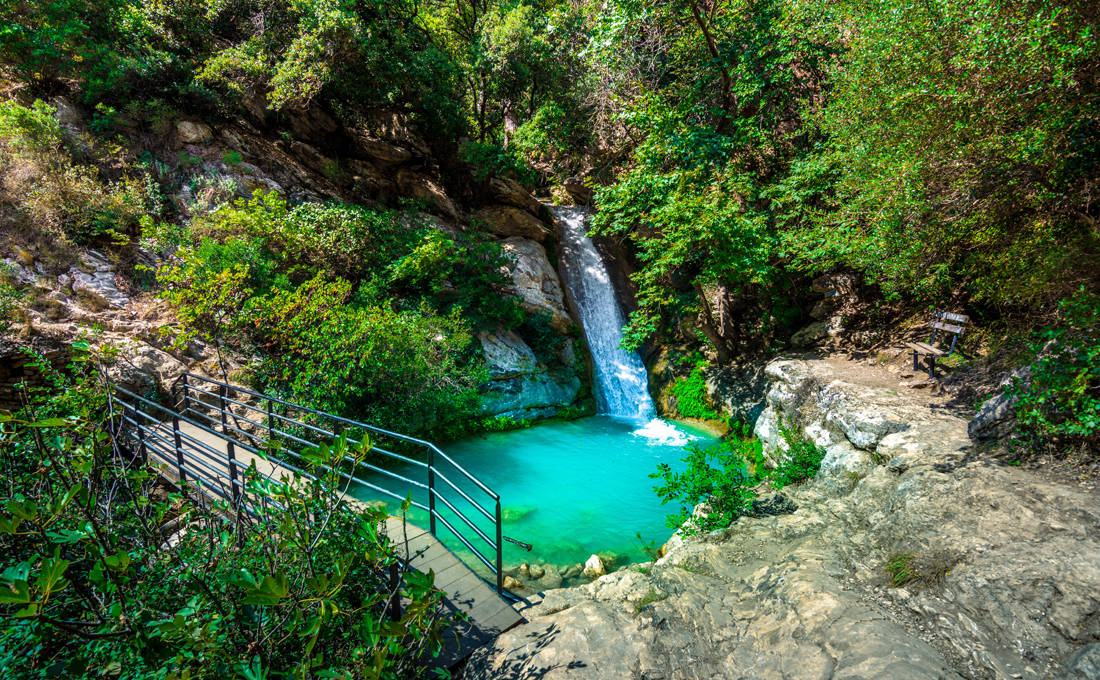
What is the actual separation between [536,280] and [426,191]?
486 cm

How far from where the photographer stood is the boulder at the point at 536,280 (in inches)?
535

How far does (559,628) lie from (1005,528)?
390 centimetres

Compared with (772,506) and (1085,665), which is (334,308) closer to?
(772,506)

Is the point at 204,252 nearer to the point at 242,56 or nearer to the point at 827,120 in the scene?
the point at 242,56

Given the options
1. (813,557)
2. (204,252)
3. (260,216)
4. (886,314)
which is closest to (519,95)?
(260,216)

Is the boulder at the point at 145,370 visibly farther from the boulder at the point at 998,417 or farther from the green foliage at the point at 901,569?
the boulder at the point at 998,417

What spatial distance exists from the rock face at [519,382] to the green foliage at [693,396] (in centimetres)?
308

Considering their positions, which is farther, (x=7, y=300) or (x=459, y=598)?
(x=7, y=300)

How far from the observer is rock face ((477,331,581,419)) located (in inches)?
449

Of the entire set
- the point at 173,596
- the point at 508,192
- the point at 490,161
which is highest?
the point at 490,161

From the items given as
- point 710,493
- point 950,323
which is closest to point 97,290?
point 710,493

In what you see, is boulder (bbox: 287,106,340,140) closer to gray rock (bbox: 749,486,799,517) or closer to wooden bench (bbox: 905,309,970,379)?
gray rock (bbox: 749,486,799,517)

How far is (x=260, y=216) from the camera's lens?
29.7 feet

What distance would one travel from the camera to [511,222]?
49.9 ft
